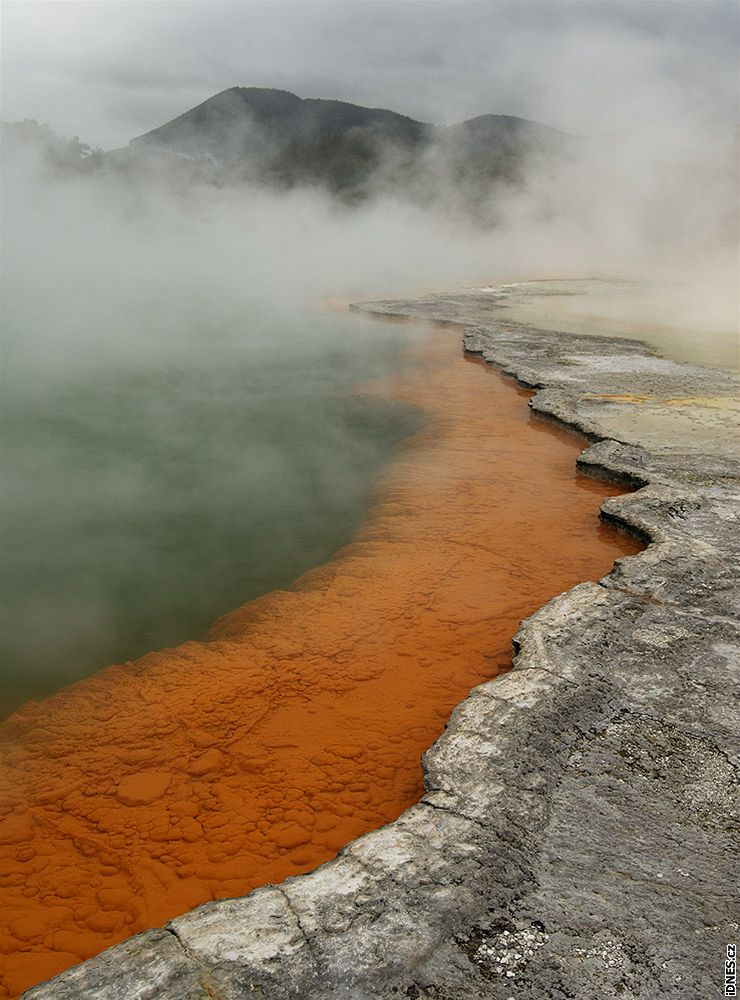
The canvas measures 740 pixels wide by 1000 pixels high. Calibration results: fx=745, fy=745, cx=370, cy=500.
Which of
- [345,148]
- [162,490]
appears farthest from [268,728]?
[345,148]

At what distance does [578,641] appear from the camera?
2424 mm

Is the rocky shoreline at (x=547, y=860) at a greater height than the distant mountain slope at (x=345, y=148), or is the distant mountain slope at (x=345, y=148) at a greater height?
the distant mountain slope at (x=345, y=148)

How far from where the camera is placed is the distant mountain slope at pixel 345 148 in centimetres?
2986

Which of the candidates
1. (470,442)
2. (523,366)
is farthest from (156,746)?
(523,366)

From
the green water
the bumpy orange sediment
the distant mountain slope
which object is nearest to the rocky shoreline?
the bumpy orange sediment

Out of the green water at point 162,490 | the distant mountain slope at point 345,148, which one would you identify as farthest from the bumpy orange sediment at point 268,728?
the distant mountain slope at point 345,148

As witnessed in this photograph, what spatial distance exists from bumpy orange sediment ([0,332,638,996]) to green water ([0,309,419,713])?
0.27 m

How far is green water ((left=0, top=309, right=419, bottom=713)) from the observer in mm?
3273

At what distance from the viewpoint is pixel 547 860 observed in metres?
1.60

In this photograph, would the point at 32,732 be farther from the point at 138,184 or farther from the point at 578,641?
the point at 138,184

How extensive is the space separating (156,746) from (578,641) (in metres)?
1.40

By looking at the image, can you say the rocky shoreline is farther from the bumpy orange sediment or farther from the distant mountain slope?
the distant mountain slope

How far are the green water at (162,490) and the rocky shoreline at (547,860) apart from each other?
154 centimetres

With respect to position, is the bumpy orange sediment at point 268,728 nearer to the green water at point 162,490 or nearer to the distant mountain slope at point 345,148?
the green water at point 162,490
